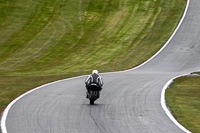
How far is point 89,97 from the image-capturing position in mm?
14914

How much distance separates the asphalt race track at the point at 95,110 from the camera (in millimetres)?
11023

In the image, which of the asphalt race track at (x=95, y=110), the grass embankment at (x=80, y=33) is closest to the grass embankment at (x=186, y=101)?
the asphalt race track at (x=95, y=110)

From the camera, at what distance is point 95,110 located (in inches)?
539

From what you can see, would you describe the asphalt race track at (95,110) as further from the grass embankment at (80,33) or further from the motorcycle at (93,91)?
the grass embankment at (80,33)

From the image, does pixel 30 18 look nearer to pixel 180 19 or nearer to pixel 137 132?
pixel 180 19

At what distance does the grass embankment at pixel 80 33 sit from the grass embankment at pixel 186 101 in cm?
924

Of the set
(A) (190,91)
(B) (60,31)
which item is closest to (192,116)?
(A) (190,91)

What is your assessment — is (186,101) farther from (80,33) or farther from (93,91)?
(80,33)

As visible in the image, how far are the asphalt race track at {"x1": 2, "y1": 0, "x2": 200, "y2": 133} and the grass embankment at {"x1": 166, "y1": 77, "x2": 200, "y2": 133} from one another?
46 centimetres

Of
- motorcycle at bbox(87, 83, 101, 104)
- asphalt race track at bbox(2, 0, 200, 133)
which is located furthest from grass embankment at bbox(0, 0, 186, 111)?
motorcycle at bbox(87, 83, 101, 104)

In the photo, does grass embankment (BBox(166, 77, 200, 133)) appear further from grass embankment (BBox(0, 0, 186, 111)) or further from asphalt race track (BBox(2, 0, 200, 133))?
grass embankment (BBox(0, 0, 186, 111))

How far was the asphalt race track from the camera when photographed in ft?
36.2

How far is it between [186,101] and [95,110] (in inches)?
172

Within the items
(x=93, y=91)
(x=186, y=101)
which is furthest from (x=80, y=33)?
(x=93, y=91)
